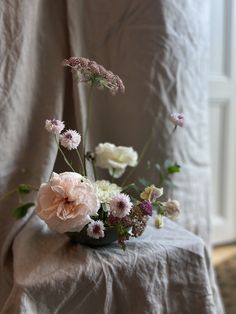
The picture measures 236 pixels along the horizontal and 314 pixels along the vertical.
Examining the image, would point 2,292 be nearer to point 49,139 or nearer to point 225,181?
point 49,139

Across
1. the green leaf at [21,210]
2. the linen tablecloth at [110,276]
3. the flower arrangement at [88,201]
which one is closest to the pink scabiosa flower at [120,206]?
the flower arrangement at [88,201]

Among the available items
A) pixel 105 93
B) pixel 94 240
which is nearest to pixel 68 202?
pixel 94 240

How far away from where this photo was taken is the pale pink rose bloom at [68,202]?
0.61m

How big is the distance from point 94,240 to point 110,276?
8 centimetres

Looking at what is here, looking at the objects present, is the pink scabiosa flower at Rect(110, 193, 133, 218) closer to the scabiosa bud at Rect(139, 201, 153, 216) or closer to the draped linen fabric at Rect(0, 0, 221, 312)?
the scabiosa bud at Rect(139, 201, 153, 216)

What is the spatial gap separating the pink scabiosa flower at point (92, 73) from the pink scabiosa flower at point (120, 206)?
0.65 ft

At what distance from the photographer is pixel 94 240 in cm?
71

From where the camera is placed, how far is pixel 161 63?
→ 93cm

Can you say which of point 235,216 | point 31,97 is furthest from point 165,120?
point 235,216

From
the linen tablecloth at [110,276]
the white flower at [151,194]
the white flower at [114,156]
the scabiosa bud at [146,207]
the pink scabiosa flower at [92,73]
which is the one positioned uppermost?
the pink scabiosa flower at [92,73]

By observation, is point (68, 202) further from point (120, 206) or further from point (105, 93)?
point (105, 93)

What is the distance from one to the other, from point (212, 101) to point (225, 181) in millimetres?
391

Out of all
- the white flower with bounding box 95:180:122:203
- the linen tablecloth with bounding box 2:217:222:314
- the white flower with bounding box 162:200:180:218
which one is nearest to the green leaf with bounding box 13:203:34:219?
the linen tablecloth with bounding box 2:217:222:314

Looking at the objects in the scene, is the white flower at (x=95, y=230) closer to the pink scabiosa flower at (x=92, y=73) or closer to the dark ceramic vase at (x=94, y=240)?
the dark ceramic vase at (x=94, y=240)
